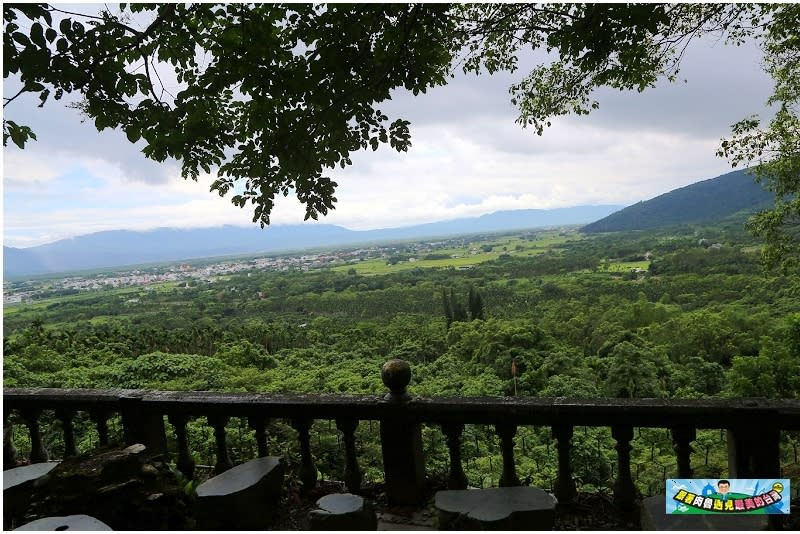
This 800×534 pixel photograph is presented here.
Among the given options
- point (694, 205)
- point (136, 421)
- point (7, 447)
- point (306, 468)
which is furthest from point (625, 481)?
point (694, 205)

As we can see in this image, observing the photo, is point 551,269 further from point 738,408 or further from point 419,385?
point 738,408

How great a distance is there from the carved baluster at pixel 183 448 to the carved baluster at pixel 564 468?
227 cm

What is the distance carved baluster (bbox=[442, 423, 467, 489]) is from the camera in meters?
2.77

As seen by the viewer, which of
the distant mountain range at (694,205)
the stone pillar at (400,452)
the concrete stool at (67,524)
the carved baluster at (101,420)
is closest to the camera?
the concrete stool at (67,524)

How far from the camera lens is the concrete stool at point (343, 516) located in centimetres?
242

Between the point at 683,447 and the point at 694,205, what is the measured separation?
137400mm

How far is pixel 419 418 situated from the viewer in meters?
2.76

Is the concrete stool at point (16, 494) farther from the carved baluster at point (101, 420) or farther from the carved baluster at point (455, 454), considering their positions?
the carved baluster at point (455, 454)

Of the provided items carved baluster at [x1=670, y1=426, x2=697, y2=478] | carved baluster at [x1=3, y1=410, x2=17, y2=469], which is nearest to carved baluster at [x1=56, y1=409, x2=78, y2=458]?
carved baluster at [x1=3, y1=410, x2=17, y2=469]

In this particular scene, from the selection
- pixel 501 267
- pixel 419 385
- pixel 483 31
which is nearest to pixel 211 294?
pixel 501 267

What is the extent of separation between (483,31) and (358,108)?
180 cm

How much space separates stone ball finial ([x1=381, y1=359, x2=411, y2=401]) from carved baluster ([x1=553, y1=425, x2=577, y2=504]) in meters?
0.84

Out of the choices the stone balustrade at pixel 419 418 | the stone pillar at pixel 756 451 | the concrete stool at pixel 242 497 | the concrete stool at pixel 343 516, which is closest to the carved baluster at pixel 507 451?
the stone balustrade at pixel 419 418

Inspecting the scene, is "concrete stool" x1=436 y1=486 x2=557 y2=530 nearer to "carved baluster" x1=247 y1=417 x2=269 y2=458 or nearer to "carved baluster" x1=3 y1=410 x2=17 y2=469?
"carved baluster" x1=247 y1=417 x2=269 y2=458
